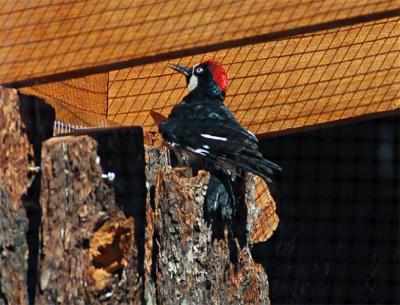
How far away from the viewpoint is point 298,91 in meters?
3.88

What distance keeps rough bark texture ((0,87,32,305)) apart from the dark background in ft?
6.67

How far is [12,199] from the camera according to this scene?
106 inches

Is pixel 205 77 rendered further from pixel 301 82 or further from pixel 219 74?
pixel 301 82

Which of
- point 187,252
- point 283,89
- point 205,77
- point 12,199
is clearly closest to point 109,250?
point 12,199

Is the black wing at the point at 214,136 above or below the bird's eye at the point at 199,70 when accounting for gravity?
below

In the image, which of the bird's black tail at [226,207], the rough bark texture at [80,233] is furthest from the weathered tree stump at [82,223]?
the bird's black tail at [226,207]

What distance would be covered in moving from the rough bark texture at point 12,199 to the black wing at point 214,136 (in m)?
0.59

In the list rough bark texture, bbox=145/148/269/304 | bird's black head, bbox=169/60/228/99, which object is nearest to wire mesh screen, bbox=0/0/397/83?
rough bark texture, bbox=145/148/269/304

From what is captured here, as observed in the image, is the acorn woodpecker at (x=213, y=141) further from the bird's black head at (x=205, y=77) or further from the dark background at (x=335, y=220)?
the dark background at (x=335, y=220)

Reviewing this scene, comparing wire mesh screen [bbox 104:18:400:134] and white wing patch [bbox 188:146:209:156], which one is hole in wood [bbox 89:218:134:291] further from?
wire mesh screen [bbox 104:18:400:134]

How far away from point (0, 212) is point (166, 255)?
411 millimetres

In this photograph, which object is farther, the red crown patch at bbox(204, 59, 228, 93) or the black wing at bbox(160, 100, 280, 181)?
the red crown patch at bbox(204, 59, 228, 93)

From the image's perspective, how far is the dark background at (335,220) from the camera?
15.6ft

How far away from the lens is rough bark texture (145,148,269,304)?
9.64 ft
